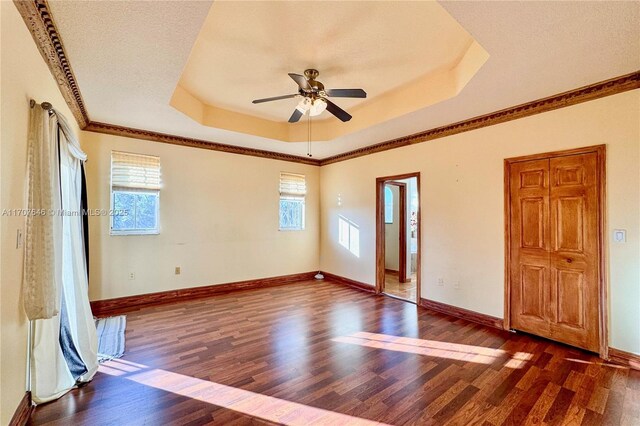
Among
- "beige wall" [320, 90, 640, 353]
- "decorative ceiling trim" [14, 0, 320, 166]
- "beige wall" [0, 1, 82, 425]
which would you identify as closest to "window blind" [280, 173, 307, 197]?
"decorative ceiling trim" [14, 0, 320, 166]

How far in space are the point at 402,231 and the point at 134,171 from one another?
5254 millimetres

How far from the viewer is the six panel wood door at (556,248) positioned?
2863 mm

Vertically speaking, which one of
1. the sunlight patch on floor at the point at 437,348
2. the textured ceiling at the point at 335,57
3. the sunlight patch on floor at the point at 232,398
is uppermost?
the textured ceiling at the point at 335,57

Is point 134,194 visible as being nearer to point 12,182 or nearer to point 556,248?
point 12,182

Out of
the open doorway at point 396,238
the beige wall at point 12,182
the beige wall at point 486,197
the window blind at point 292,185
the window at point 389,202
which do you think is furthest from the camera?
the window at point 389,202

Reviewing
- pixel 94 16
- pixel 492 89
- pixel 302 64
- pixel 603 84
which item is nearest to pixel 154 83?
pixel 94 16

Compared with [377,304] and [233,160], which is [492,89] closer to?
[377,304]

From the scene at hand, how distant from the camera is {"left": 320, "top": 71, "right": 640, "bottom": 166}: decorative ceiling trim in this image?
8.71ft

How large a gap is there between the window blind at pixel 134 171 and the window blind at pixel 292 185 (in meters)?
2.26

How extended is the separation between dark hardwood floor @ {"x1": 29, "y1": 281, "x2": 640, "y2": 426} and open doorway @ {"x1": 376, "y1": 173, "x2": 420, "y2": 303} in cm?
151

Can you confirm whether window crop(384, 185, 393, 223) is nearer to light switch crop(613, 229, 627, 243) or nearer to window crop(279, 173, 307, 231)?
window crop(279, 173, 307, 231)

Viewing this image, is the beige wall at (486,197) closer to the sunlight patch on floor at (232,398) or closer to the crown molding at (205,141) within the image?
the crown molding at (205,141)

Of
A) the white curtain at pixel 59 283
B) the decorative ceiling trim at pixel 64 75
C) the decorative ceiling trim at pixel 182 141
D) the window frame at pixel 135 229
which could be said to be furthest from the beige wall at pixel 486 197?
the white curtain at pixel 59 283

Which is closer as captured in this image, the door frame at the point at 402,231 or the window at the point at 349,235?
the window at the point at 349,235
